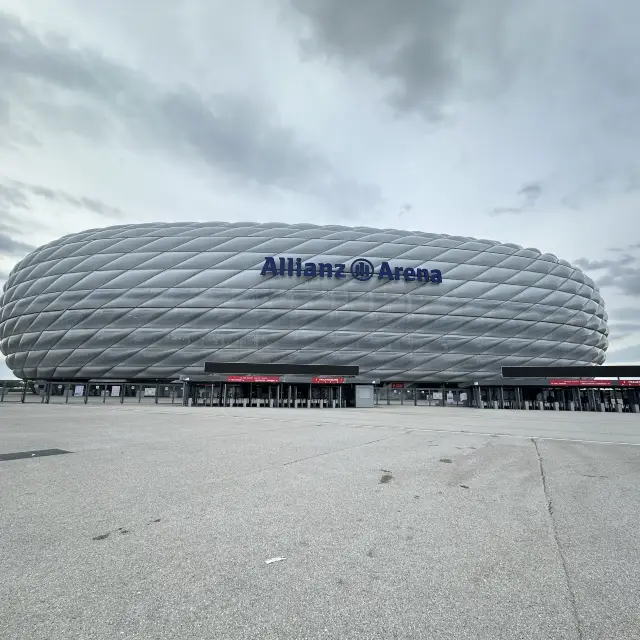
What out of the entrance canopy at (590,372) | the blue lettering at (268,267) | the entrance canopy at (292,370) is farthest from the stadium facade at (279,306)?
the entrance canopy at (292,370)

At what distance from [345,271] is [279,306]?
9.25 metres

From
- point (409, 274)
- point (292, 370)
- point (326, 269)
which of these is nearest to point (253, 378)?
point (292, 370)

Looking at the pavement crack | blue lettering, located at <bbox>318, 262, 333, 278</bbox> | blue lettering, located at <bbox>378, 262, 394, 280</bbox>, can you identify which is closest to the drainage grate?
the pavement crack

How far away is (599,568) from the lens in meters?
3.09

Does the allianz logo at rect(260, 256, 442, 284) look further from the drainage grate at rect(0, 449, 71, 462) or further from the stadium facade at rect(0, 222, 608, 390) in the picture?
the drainage grate at rect(0, 449, 71, 462)

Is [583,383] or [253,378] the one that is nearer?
[253,378]

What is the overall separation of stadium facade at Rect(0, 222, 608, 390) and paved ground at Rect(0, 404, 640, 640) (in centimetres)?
4087

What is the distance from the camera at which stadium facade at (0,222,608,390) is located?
46781mm

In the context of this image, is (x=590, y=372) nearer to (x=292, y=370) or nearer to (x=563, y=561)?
(x=292, y=370)

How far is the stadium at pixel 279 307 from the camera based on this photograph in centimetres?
4672

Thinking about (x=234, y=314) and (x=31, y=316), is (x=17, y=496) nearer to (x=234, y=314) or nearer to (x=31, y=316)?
(x=234, y=314)

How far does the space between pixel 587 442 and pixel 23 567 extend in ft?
39.6

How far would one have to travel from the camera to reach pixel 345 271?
4969 centimetres

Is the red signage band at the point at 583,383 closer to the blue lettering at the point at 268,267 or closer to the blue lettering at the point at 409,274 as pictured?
the blue lettering at the point at 409,274
